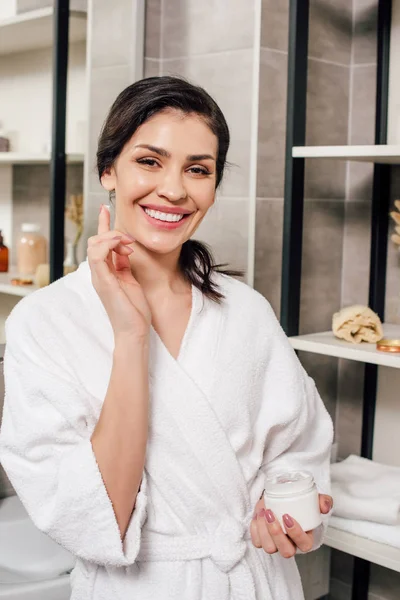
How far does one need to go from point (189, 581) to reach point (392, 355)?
76 cm

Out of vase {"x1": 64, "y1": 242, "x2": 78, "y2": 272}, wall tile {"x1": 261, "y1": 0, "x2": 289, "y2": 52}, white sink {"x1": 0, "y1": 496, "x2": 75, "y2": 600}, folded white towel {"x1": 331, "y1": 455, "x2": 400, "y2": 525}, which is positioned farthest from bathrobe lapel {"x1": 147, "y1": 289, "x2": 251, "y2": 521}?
wall tile {"x1": 261, "y1": 0, "x2": 289, "y2": 52}

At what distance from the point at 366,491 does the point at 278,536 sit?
78 centimetres

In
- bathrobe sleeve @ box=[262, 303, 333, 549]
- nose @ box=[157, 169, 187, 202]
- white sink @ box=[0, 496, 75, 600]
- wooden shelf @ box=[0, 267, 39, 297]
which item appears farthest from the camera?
wooden shelf @ box=[0, 267, 39, 297]

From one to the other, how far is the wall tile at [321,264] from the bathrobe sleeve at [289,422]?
0.71 m

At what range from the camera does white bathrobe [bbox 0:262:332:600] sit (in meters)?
1.14

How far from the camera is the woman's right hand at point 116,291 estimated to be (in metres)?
1.15

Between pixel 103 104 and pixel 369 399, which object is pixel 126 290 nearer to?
pixel 103 104

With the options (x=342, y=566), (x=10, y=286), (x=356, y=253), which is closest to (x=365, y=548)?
(x=342, y=566)

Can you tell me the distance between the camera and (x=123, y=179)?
4.09 feet

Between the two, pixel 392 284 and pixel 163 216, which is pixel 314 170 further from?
pixel 163 216

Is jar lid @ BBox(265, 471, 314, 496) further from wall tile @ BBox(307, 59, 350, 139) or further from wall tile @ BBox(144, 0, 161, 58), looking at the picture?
wall tile @ BBox(144, 0, 161, 58)

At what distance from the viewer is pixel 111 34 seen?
2109 millimetres

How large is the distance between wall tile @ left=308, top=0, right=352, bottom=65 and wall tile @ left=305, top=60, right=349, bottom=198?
31 mm

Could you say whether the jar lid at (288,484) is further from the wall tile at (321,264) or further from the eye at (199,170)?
the wall tile at (321,264)
